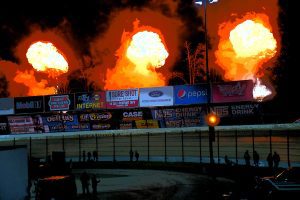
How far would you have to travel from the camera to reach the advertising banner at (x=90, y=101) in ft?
143

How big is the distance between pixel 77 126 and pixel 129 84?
911cm

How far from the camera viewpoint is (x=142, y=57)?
5019cm

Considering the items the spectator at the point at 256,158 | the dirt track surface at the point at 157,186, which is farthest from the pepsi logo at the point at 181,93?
the spectator at the point at 256,158

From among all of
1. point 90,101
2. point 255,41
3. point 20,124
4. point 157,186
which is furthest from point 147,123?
point 20,124

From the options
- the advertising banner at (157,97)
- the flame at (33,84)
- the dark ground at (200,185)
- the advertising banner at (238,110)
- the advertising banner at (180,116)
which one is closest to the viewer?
the dark ground at (200,185)

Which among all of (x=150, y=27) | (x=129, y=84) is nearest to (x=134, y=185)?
(x=129, y=84)

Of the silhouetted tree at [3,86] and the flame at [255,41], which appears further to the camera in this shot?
the silhouetted tree at [3,86]

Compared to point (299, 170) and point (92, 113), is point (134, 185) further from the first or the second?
point (299, 170)

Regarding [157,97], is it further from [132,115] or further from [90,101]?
[90,101]

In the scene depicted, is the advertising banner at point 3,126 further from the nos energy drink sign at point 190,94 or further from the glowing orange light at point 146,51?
the nos energy drink sign at point 190,94

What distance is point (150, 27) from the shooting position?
53.1 m

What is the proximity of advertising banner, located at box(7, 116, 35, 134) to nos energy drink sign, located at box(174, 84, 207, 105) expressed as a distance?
16364mm

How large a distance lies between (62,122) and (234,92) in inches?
690

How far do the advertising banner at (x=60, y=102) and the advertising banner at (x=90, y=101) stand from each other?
648 millimetres
